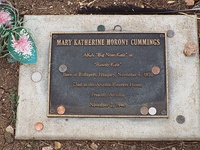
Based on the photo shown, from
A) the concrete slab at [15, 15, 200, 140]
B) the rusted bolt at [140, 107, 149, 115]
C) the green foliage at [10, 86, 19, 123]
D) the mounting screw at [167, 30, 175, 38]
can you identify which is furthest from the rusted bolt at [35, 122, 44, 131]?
the mounting screw at [167, 30, 175, 38]

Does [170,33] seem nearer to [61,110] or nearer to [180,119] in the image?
[180,119]

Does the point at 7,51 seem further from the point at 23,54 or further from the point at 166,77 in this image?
the point at 166,77

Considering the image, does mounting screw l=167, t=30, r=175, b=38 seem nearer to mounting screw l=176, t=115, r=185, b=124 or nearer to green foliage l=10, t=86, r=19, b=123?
mounting screw l=176, t=115, r=185, b=124

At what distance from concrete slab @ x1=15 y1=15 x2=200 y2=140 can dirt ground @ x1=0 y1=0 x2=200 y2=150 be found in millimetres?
109

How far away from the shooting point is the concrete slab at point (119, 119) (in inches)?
125

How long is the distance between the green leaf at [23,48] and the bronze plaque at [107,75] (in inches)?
8.1

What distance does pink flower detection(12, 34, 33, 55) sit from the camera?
3.35m

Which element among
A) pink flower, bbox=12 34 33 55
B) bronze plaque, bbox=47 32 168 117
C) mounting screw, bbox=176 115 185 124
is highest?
pink flower, bbox=12 34 33 55

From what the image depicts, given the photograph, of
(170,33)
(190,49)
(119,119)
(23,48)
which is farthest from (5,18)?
(190,49)

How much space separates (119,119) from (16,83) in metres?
1.07

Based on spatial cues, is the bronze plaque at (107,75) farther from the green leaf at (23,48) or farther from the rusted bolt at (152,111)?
the green leaf at (23,48)

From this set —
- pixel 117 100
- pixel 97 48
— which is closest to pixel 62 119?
pixel 117 100

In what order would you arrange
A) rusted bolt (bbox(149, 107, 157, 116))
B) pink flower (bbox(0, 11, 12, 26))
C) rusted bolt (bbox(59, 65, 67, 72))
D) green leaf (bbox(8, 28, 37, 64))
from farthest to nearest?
1. pink flower (bbox(0, 11, 12, 26))
2. green leaf (bbox(8, 28, 37, 64))
3. rusted bolt (bbox(59, 65, 67, 72))
4. rusted bolt (bbox(149, 107, 157, 116))

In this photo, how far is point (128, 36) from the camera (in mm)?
3277
